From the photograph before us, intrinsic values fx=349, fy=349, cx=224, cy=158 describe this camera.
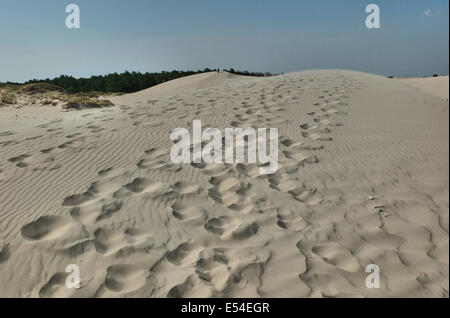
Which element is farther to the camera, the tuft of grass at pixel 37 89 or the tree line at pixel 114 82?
the tree line at pixel 114 82

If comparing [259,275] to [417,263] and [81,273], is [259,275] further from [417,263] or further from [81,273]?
[81,273]

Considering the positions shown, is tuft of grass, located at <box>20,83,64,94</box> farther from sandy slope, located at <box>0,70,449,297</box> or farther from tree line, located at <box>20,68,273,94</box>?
sandy slope, located at <box>0,70,449,297</box>

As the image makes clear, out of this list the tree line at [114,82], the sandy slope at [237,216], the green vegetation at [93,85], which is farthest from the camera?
the tree line at [114,82]

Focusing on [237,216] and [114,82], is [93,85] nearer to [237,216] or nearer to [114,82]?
[114,82]

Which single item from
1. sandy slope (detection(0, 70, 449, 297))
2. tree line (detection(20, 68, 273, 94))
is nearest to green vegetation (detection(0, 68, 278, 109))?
tree line (detection(20, 68, 273, 94))

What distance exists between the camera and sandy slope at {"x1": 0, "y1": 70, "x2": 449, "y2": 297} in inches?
108

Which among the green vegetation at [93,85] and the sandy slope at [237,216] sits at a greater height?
the green vegetation at [93,85]

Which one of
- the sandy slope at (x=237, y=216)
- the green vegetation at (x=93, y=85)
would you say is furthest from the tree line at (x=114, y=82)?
the sandy slope at (x=237, y=216)

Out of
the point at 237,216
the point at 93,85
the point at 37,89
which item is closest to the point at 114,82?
the point at 93,85

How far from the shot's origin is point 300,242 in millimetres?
3213

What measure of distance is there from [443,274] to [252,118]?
207 inches

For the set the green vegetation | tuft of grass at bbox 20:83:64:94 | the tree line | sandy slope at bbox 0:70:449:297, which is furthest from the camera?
Result: the tree line

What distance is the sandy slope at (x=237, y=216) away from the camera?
8.96 feet

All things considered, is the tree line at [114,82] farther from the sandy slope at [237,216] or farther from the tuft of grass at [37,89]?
the sandy slope at [237,216]
